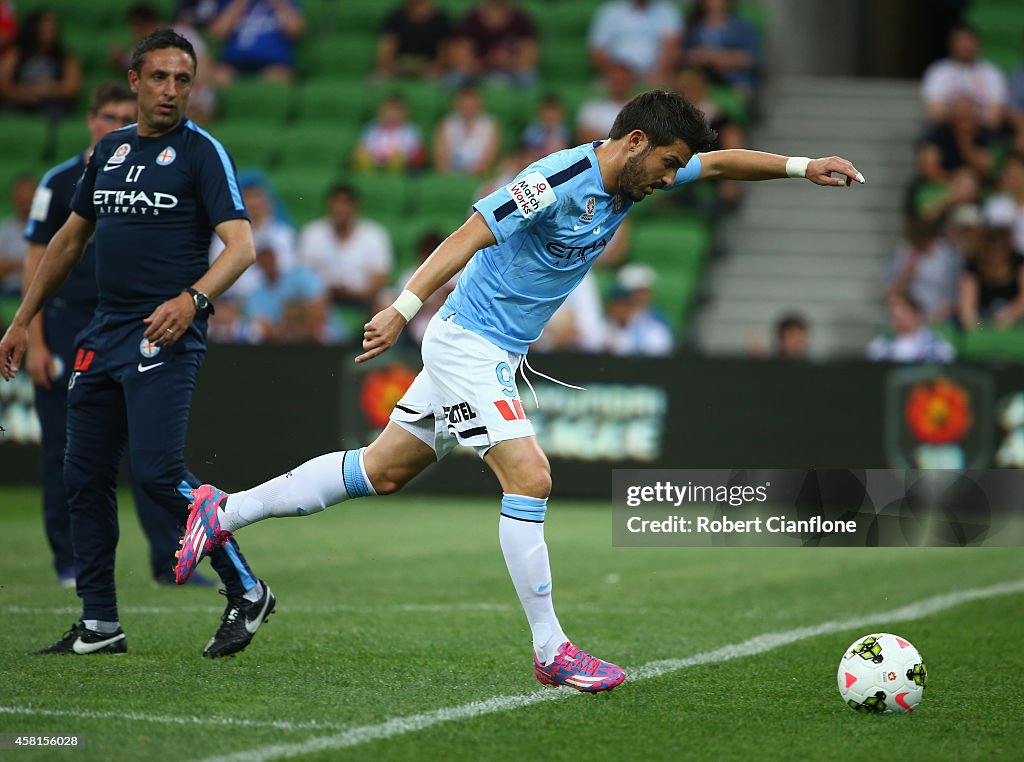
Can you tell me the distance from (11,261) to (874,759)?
1247 cm

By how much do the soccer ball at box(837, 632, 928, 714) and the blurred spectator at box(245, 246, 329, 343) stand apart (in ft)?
29.7

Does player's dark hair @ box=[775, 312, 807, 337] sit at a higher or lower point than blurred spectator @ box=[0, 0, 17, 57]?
lower

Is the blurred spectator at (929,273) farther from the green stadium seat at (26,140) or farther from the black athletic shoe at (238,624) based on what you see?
the green stadium seat at (26,140)

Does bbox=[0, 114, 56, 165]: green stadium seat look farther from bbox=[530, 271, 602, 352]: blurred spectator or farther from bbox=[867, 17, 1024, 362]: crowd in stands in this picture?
bbox=[867, 17, 1024, 362]: crowd in stands

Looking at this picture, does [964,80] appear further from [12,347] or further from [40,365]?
[12,347]

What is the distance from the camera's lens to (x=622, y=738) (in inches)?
186

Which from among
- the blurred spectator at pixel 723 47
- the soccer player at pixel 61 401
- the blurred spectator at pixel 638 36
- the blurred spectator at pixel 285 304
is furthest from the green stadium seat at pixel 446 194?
the soccer player at pixel 61 401

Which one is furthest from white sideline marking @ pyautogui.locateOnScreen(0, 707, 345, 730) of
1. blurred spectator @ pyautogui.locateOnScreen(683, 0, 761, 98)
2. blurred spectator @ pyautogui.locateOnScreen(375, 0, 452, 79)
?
blurred spectator @ pyautogui.locateOnScreen(375, 0, 452, 79)

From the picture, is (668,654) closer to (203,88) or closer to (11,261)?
(11,261)

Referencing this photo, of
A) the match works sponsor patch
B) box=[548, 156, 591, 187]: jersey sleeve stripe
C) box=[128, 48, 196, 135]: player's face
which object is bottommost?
the match works sponsor patch

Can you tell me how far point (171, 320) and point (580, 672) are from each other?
2.09m

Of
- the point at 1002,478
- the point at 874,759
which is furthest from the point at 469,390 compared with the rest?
the point at 1002,478

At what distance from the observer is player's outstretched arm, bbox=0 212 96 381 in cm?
624

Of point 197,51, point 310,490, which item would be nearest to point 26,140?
point 197,51
